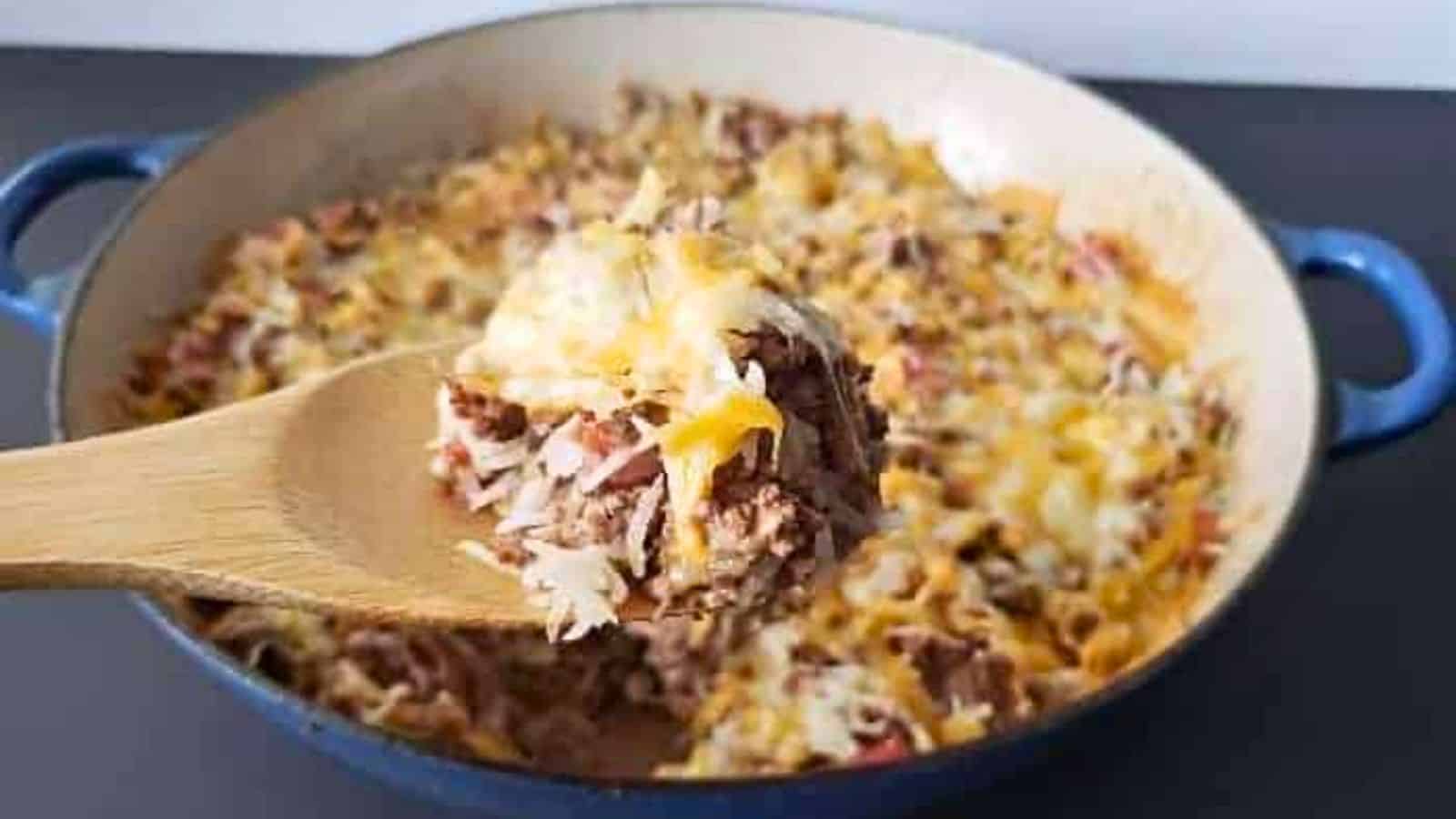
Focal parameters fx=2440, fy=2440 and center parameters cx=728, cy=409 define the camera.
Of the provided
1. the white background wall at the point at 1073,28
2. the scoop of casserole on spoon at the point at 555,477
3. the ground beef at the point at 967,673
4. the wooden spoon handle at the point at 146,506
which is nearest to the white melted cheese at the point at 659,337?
the scoop of casserole on spoon at the point at 555,477

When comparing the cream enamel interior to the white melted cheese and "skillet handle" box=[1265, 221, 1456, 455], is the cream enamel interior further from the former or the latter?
the white melted cheese

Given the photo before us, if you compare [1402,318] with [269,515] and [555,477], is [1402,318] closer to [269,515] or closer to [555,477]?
[555,477]

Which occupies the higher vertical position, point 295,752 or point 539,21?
point 539,21

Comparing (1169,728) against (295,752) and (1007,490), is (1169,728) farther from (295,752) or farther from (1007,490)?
(295,752)

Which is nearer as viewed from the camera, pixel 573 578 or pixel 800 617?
pixel 573 578

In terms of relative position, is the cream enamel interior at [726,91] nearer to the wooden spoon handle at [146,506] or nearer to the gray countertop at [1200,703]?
the gray countertop at [1200,703]

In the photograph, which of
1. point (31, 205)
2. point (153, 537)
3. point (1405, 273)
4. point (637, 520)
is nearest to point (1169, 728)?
point (1405, 273)

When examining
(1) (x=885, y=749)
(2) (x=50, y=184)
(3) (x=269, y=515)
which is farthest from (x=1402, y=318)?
(2) (x=50, y=184)
